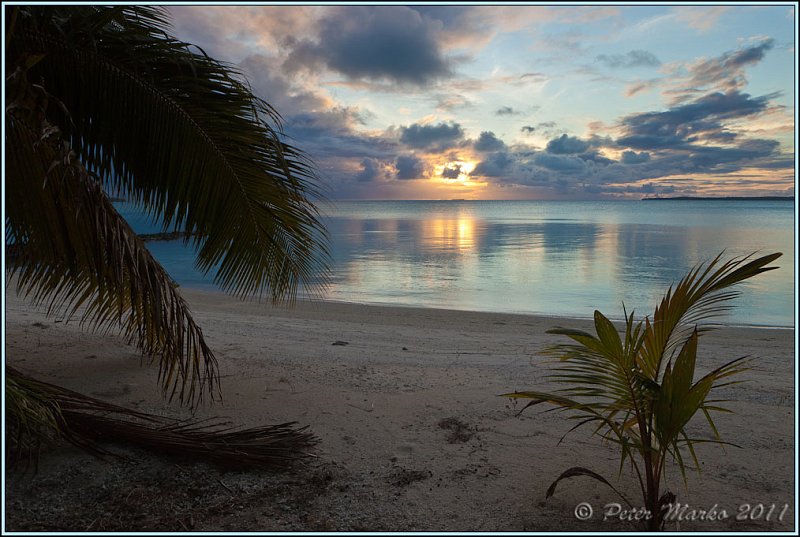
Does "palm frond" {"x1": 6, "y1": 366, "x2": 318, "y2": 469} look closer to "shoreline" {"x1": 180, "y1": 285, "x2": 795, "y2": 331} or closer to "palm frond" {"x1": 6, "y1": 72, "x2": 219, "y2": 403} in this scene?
"palm frond" {"x1": 6, "y1": 72, "x2": 219, "y2": 403}

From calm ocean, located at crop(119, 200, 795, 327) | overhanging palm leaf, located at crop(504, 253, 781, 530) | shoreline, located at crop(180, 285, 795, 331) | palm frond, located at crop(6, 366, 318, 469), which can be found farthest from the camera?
calm ocean, located at crop(119, 200, 795, 327)

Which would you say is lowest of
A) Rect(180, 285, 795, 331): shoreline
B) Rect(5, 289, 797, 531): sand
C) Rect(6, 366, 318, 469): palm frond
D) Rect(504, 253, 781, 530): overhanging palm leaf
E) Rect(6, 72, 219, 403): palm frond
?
Rect(180, 285, 795, 331): shoreline

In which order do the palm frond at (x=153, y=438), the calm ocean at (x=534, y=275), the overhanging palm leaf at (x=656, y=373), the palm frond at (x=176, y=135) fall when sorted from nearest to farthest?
1. the overhanging palm leaf at (x=656, y=373)
2. the palm frond at (x=153, y=438)
3. the palm frond at (x=176, y=135)
4. the calm ocean at (x=534, y=275)

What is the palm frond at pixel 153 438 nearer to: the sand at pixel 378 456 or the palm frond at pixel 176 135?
the sand at pixel 378 456

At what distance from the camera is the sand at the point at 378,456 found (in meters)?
2.84

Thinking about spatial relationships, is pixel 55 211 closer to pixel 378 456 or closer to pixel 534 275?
pixel 378 456

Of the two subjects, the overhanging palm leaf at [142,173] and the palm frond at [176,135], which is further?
the palm frond at [176,135]

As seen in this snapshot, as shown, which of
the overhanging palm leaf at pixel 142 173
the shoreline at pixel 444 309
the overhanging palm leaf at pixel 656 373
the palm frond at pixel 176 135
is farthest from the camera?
the shoreline at pixel 444 309

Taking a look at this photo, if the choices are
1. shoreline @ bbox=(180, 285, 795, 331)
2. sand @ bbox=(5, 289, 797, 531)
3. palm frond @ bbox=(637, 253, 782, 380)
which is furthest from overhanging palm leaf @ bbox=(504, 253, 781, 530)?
shoreline @ bbox=(180, 285, 795, 331)

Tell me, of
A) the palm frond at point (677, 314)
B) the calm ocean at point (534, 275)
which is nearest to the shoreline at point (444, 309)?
the calm ocean at point (534, 275)

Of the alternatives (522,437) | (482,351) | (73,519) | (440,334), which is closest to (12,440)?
(73,519)

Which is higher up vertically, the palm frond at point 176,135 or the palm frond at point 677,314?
the palm frond at point 176,135

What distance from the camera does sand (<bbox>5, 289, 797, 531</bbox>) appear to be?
2842 millimetres

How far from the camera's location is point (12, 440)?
3061mm
